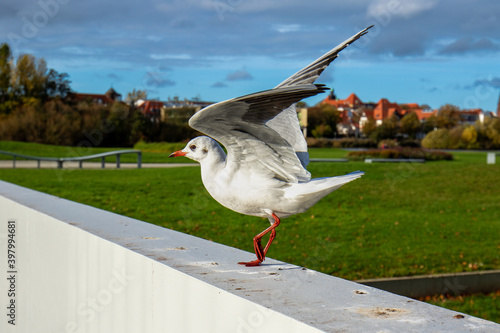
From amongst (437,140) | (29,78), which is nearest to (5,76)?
(29,78)

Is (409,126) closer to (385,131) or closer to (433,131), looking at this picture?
(385,131)

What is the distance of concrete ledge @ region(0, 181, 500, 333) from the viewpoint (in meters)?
1.89

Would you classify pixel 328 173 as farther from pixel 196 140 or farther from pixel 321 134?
pixel 321 134

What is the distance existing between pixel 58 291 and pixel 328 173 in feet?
42.6

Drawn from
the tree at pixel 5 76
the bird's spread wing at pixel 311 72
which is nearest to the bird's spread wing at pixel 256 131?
the bird's spread wing at pixel 311 72

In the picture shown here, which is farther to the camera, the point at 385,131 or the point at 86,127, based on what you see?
the point at 385,131

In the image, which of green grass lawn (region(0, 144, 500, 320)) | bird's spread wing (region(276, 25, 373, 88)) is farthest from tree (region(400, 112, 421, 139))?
bird's spread wing (region(276, 25, 373, 88))

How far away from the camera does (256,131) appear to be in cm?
221

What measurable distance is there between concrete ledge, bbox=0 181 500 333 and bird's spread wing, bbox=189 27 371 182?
531 mm

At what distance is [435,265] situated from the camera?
789 cm

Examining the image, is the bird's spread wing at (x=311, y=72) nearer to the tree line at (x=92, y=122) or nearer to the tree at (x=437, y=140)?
the tree line at (x=92, y=122)

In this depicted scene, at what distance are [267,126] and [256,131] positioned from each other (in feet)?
0.17

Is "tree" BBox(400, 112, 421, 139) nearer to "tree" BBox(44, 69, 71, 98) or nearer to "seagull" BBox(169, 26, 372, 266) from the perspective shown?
"tree" BBox(44, 69, 71, 98)

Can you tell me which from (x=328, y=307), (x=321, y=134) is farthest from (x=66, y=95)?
(x=328, y=307)
